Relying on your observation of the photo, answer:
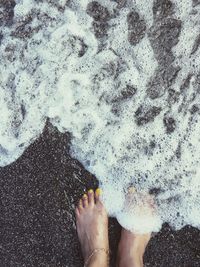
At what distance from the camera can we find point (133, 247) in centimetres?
225

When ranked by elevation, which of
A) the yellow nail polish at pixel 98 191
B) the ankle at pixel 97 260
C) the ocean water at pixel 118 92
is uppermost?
the ocean water at pixel 118 92

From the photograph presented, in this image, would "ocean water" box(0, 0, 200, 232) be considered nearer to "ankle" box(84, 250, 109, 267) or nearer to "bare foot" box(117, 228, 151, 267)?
"bare foot" box(117, 228, 151, 267)

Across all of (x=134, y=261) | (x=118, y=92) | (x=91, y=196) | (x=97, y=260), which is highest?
(x=118, y=92)

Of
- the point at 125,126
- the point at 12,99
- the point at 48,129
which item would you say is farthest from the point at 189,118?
the point at 12,99

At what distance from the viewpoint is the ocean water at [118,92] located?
2.16 m

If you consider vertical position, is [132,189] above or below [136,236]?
above

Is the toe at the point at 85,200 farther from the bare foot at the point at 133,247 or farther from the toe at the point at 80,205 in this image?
the bare foot at the point at 133,247

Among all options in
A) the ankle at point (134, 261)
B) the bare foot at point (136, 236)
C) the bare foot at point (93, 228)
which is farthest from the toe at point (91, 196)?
the ankle at point (134, 261)

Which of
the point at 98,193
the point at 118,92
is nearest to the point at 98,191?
the point at 98,193

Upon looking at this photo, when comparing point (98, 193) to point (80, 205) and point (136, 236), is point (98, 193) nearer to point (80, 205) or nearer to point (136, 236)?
point (80, 205)

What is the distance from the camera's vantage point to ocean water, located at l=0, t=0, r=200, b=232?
2162mm

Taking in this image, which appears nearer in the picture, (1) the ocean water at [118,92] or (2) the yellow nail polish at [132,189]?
(1) the ocean water at [118,92]

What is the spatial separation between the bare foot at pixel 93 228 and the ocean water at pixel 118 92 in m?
0.07

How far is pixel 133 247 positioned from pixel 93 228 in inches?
8.0
